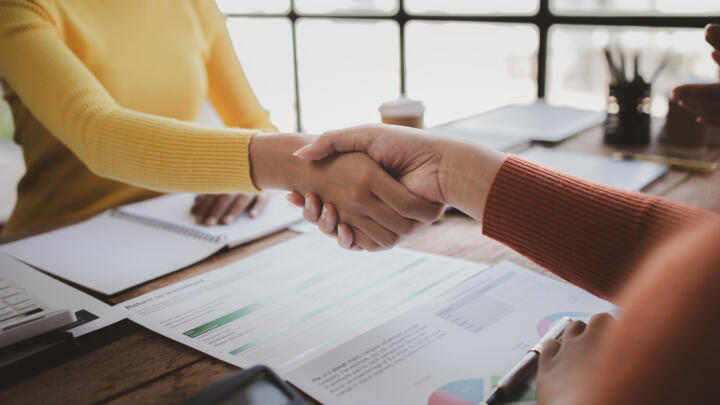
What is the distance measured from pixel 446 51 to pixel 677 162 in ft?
5.53

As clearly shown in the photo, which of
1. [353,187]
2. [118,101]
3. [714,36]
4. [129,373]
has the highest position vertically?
[714,36]

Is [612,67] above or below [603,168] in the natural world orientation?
above

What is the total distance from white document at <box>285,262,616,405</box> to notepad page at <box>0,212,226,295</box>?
364 mm

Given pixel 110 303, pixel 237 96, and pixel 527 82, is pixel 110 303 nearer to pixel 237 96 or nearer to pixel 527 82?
pixel 237 96

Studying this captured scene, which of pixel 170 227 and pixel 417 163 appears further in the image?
pixel 170 227

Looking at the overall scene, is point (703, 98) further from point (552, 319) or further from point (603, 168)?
point (552, 319)

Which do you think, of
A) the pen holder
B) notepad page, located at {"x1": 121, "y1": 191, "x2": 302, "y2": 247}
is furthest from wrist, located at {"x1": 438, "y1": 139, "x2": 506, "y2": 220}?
the pen holder

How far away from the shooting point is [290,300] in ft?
2.50

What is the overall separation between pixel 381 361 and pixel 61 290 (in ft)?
1.57

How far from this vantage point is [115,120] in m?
1.01

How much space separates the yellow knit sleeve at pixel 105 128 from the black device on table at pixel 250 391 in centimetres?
50

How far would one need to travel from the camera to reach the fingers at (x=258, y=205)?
3.49ft

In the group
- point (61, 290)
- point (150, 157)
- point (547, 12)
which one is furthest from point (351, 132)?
point (547, 12)

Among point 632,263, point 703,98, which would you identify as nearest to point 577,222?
point 632,263
